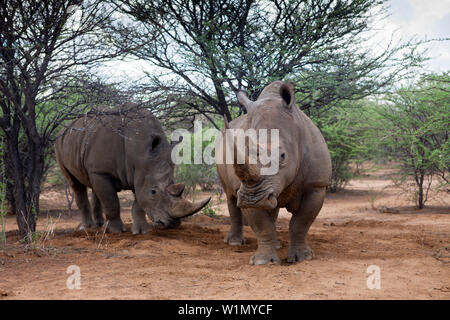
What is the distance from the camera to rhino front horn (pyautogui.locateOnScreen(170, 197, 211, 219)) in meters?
6.05

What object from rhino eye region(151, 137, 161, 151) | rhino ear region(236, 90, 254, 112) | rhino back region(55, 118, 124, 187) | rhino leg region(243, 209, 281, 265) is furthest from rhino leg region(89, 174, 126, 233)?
rhino leg region(243, 209, 281, 265)

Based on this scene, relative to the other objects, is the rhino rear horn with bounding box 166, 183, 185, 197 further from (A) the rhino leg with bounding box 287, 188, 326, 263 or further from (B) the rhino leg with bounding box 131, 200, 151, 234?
(A) the rhino leg with bounding box 287, 188, 326, 263

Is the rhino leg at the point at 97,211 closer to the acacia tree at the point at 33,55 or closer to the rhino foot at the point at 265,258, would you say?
the acacia tree at the point at 33,55

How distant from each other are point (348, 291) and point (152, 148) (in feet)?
12.7

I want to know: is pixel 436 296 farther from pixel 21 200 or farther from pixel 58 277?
pixel 21 200

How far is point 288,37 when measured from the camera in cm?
791

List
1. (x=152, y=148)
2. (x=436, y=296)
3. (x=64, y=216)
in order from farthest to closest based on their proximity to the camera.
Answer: (x=64, y=216) → (x=152, y=148) → (x=436, y=296)

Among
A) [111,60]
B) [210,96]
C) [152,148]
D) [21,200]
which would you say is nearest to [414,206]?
[210,96]

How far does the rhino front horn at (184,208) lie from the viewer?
19.9 feet

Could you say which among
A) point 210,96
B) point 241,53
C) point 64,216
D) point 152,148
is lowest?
point 64,216

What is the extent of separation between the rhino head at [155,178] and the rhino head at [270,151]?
1835mm

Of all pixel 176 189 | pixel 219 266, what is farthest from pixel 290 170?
pixel 176 189

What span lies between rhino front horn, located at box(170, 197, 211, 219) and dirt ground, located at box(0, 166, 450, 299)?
0.34m

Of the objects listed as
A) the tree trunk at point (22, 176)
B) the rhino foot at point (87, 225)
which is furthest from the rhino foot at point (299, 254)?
the rhino foot at point (87, 225)
